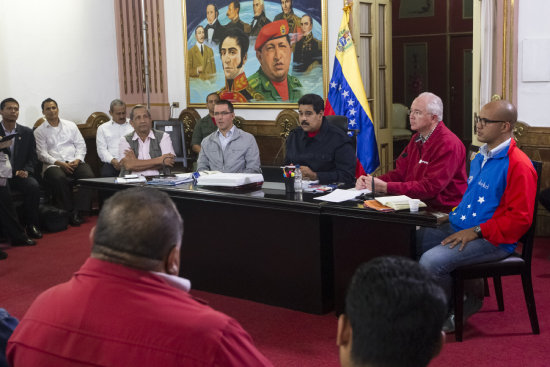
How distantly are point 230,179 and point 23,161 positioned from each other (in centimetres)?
318

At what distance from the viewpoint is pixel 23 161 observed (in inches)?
263

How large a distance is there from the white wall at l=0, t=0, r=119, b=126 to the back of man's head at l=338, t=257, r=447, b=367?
690 centimetres

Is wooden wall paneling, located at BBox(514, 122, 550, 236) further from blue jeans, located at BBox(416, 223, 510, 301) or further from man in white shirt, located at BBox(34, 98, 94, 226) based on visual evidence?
man in white shirt, located at BBox(34, 98, 94, 226)

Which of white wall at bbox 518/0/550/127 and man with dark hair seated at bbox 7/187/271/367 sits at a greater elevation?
white wall at bbox 518/0/550/127

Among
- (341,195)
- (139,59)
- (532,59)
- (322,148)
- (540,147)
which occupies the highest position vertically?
(139,59)

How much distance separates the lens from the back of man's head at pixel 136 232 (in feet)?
5.20

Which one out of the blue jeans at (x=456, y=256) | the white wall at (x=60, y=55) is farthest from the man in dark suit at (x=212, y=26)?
the blue jeans at (x=456, y=256)

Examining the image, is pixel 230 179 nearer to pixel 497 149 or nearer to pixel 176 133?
pixel 497 149

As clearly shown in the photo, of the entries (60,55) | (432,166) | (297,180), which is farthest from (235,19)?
(432,166)

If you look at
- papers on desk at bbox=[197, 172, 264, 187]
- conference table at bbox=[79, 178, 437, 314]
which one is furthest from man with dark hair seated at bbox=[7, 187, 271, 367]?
papers on desk at bbox=[197, 172, 264, 187]

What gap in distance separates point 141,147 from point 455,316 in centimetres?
324

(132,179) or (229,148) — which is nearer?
(132,179)

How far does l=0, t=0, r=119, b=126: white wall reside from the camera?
290 inches

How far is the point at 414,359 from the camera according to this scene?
117 centimetres
